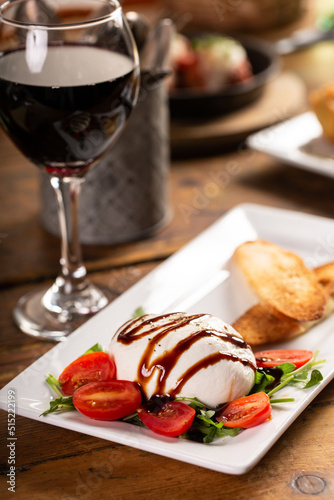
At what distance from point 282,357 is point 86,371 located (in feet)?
1.02

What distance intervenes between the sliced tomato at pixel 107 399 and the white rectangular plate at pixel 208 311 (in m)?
0.01

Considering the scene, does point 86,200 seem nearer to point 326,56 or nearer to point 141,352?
point 141,352

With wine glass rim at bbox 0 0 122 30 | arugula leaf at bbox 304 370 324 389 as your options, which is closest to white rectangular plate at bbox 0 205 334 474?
arugula leaf at bbox 304 370 324 389

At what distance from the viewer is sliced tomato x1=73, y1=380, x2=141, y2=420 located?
0.99 meters

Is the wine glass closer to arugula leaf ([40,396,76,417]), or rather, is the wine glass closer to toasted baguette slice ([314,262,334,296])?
arugula leaf ([40,396,76,417])

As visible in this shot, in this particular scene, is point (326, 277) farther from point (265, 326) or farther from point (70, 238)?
point (70, 238)

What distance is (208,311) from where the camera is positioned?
1.31 metres

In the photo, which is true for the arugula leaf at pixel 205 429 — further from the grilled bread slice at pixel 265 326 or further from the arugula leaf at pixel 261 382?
the grilled bread slice at pixel 265 326

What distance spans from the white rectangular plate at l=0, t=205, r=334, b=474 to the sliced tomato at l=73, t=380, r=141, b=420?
14 mm

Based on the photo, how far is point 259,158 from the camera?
2.11m

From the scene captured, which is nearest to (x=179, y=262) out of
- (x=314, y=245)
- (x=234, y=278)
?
(x=234, y=278)

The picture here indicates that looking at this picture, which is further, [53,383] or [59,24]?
[59,24]

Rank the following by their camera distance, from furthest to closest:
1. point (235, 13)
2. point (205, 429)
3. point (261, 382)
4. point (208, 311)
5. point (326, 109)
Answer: point (235, 13) → point (326, 109) → point (208, 311) → point (261, 382) → point (205, 429)

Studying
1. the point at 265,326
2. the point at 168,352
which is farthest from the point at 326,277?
the point at 168,352
